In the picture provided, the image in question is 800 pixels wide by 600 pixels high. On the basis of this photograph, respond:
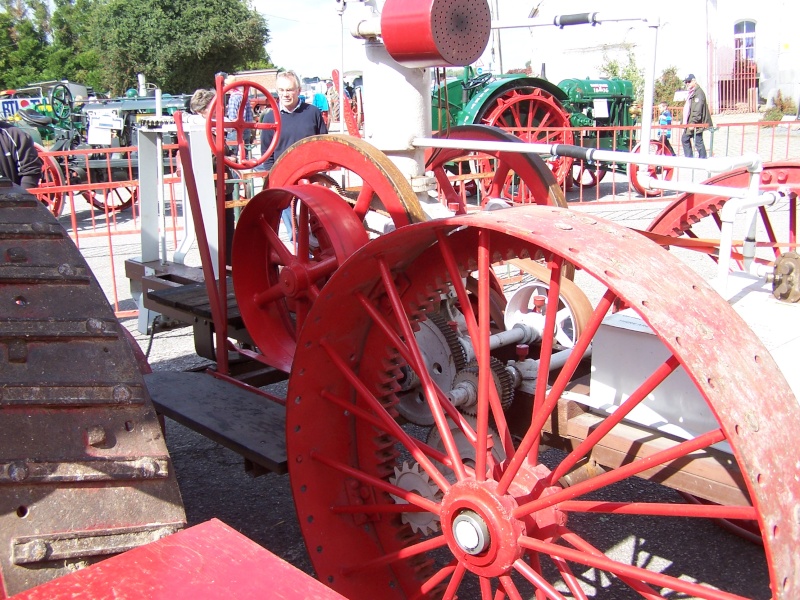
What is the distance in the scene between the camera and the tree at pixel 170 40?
130 ft

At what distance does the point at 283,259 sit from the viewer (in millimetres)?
3016

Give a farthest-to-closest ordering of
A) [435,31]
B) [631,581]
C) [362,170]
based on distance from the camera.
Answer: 1. [362,170]
2. [435,31]
3. [631,581]

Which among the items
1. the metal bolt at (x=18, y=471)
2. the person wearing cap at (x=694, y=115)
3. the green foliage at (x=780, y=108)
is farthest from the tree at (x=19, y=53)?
the metal bolt at (x=18, y=471)

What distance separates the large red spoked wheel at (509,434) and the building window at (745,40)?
26528 millimetres

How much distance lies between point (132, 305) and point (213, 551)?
577 centimetres

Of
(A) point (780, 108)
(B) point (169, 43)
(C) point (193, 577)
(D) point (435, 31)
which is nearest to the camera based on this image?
(C) point (193, 577)

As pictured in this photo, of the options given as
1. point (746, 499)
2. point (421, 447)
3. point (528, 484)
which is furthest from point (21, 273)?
point (746, 499)

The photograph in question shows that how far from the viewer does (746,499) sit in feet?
5.74

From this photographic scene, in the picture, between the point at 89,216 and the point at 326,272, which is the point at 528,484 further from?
the point at 89,216

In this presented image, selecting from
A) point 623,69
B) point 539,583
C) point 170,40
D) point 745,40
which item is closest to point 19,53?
point 170,40

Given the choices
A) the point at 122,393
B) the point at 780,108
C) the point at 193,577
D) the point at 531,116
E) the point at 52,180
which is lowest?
the point at 193,577

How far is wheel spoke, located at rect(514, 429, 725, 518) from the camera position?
1.53 meters

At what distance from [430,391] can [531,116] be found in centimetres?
1012

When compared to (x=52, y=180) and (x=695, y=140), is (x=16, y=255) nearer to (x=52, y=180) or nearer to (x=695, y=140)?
(x=52, y=180)
